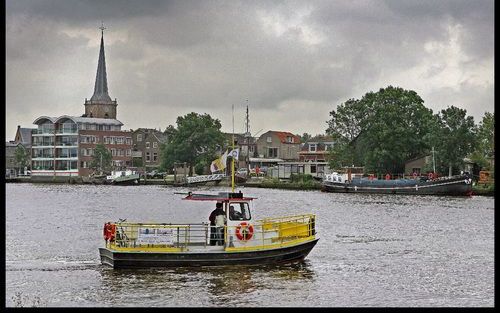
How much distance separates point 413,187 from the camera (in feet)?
364

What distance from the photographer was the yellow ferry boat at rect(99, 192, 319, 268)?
3253 cm

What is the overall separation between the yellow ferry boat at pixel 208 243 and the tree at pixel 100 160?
15454cm

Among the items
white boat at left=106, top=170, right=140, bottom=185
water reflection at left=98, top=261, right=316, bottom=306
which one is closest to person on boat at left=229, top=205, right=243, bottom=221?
water reflection at left=98, top=261, right=316, bottom=306

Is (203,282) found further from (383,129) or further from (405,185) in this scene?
(383,129)

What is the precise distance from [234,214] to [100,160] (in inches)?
6136

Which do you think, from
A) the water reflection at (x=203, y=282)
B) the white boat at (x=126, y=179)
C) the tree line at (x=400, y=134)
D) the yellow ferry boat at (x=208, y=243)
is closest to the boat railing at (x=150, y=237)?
the yellow ferry boat at (x=208, y=243)

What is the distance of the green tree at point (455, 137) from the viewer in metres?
113

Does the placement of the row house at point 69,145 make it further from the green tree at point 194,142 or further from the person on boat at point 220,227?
the person on boat at point 220,227

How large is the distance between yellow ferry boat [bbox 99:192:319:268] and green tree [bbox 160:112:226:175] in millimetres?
129724

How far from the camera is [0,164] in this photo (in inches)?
639

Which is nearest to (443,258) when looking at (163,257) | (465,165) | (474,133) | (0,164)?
(163,257)

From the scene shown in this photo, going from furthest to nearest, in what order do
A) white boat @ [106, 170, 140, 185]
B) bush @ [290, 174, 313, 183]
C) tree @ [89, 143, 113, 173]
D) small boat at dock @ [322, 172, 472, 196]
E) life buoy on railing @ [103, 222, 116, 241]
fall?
tree @ [89, 143, 113, 173]
white boat @ [106, 170, 140, 185]
bush @ [290, 174, 313, 183]
small boat at dock @ [322, 172, 472, 196]
life buoy on railing @ [103, 222, 116, 241]

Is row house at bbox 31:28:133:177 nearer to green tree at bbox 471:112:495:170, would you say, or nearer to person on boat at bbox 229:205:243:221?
green tree at bbox 471:112:495:170

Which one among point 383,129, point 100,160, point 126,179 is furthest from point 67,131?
point 383,129
